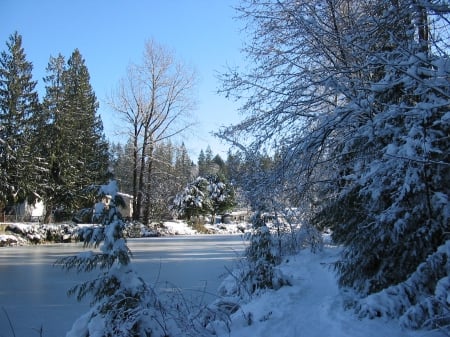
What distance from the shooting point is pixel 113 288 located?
3877 millimetres

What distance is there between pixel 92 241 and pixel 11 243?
1765 cm

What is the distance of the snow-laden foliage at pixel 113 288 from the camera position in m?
3.73

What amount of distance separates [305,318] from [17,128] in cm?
2735

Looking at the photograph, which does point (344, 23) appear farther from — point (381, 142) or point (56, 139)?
point (56, 139)

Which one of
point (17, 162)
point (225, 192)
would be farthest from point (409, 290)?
point (225, 192)

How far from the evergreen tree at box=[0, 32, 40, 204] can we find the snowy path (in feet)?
78.4

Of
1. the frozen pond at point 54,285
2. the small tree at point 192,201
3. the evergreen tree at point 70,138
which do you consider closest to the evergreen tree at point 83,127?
the evergreen tree at point 70,138

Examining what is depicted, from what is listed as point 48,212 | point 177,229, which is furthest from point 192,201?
point 48,212

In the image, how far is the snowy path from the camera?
11.4 feet

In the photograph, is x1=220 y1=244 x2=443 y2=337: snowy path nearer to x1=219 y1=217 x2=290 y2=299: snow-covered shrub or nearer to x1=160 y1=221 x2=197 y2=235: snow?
x1=219 y1=217 x2=290 y2=299: snow-covered shrub

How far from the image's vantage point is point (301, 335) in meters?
3.65

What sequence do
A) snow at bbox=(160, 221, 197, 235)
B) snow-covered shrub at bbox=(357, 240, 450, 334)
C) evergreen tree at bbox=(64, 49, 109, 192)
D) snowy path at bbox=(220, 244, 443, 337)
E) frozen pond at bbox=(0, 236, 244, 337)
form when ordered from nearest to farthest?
snow-covered shrub at bbox=(357, 240, 450, 334)
snowy path at bbox=(220, 244, 443, 337)
frozen pond at bbox=(0, 236, 244, 337)
snow at bbox=(160, 221, 197, 235)
evergreen tree at bbox=(64, 49, 109, 192)

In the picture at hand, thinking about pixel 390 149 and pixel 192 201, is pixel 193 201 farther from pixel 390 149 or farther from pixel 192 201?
pixel 390 149

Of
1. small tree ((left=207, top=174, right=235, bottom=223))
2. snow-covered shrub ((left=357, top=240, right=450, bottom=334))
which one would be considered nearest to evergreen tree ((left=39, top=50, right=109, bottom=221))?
small tree ((left=207, top=174, right=235, bottom=223))
